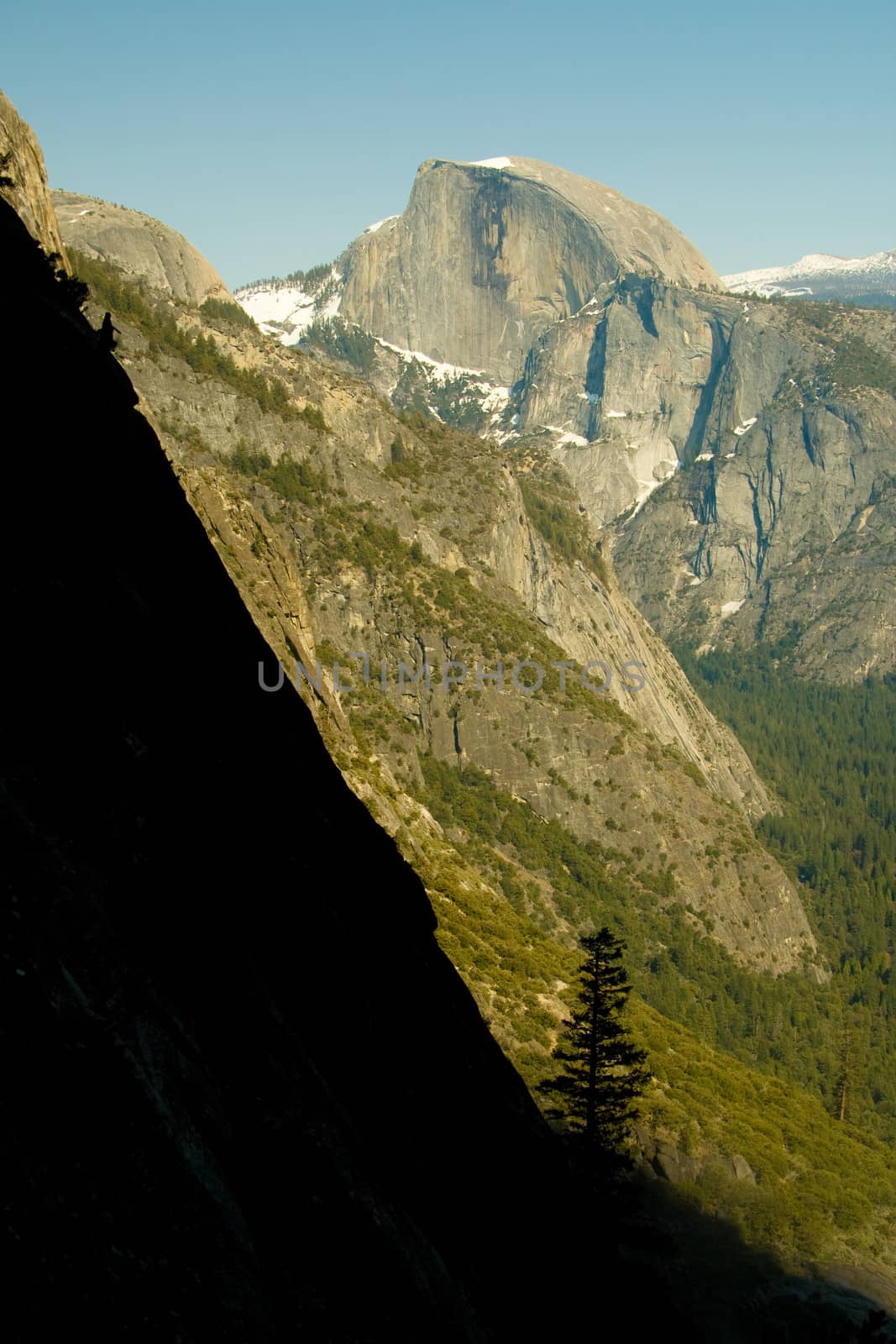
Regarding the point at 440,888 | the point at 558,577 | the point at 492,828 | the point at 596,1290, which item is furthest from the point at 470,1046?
the point at 558,577

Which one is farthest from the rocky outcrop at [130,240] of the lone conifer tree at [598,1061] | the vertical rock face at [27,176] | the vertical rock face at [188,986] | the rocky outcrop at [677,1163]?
the vertical rock face at [188,986]

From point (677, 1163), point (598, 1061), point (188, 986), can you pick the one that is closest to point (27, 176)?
point (598, 1061)

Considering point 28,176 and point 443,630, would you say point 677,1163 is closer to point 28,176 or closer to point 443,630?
point 28,176

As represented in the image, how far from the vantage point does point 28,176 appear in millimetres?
49719

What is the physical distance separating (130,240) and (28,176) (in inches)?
5033

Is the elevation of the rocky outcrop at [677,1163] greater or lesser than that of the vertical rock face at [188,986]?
lesser

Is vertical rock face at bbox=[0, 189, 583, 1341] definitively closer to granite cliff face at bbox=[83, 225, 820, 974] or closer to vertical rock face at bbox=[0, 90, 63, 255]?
vertical rock face at bbox=[0, 90, 63, 255]

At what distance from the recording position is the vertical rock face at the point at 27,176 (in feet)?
151

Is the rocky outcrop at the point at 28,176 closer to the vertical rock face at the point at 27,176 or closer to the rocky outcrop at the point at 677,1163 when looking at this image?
the vertical rock face at the point at 27,176

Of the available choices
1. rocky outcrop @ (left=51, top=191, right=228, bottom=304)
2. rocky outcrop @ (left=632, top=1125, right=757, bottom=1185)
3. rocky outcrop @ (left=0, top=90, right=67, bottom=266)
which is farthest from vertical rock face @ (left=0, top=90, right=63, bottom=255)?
rocky outcrop @ (left=51, top=191, right=228, bottom=304)

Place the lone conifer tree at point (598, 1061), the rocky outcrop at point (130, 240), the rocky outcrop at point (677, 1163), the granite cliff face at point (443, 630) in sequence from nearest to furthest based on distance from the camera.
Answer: the lone conifer tree at point (598, 1061)
the rocky outcrop at point (677, 1163)
the granite cliff face at point (443, 630)
the rocky outcrop at point (130, 240)

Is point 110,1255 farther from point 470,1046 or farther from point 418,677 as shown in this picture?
point 418,677

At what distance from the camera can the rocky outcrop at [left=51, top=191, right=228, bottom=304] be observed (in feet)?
529

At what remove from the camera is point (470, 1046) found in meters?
22.3
